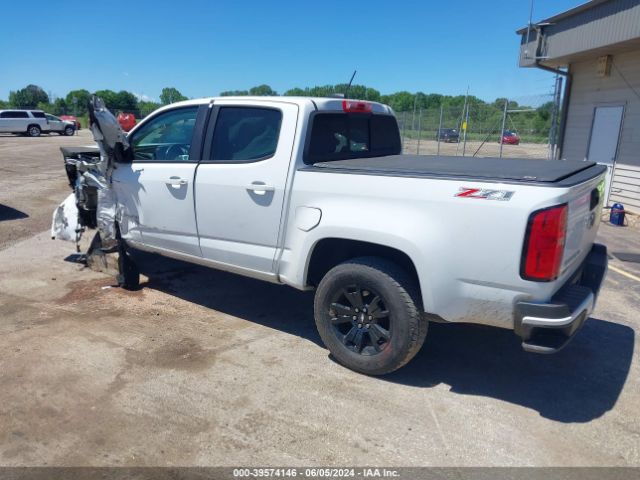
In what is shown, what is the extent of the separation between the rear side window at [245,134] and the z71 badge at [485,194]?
1.54 m

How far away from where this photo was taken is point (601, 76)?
10.9m

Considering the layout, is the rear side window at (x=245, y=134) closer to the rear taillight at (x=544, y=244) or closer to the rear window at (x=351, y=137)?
the rear window at (x=351, y=137)

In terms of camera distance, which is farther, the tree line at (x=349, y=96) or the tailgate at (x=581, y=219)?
the tree line at (x=349, y=96)

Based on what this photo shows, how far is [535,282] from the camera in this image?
291cm

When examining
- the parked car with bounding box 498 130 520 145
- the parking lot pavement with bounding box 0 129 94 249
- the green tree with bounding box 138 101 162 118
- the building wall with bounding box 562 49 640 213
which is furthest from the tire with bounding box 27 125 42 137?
the building wall with bounding box 562 49 640 213

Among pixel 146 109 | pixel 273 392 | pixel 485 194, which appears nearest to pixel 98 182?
pixel 273 392

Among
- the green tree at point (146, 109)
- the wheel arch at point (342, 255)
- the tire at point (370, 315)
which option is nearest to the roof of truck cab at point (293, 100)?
the wheel arch at point (342, 255)

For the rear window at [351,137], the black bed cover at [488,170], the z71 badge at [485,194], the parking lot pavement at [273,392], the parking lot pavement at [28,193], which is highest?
the rear window at [351,137]

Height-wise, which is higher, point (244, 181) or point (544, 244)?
point (244, 181)

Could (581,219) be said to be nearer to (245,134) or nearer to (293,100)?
(293,100)

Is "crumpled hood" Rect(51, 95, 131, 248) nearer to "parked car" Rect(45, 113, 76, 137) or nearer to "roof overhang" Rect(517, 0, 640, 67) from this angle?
"roof overhang" Rect(517, 0, 640, 67)

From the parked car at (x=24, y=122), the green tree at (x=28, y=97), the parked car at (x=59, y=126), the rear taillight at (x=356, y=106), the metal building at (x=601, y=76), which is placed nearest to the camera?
the rear taillight at (x=356, y=106)

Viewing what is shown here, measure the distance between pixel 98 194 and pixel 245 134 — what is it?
210 cm

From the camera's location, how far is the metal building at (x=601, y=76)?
30.6ft
